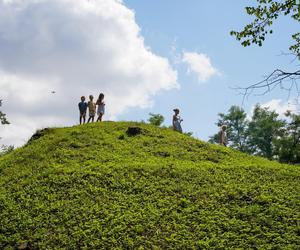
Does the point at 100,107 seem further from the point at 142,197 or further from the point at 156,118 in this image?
the point at 156,118

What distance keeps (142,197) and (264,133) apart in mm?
51136

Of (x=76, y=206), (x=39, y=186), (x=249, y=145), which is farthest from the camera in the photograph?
(x=249, y=145)

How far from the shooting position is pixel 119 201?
13859mm

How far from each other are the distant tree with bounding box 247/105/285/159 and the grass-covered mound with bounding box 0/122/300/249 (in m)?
43.7

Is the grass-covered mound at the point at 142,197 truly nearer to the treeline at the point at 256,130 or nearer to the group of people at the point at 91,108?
the group of people at the point at 91,108

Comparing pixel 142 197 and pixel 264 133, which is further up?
pixel 264 133

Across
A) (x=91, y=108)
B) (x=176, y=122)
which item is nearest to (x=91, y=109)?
(x=91, y=108)

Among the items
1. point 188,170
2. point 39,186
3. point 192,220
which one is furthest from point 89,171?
point 192,220

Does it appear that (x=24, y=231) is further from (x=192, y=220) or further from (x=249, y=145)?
(x=249, y=145)

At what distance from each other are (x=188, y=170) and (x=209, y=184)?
53.7 inches

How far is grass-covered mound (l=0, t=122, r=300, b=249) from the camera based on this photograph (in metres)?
11.9

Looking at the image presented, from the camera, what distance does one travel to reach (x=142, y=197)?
558 inches

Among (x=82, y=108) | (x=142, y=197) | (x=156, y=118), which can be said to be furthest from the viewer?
(x=156, y=118)

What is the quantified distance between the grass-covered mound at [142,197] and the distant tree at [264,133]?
43700mm
